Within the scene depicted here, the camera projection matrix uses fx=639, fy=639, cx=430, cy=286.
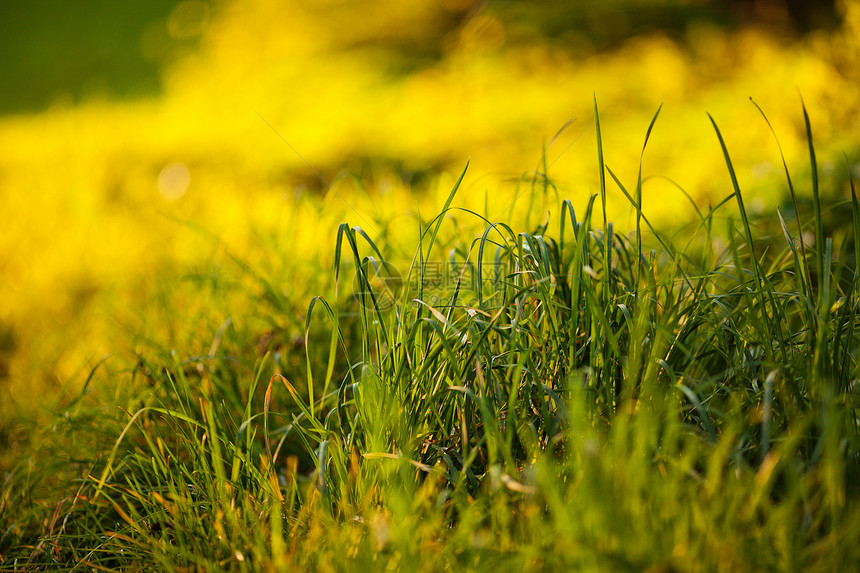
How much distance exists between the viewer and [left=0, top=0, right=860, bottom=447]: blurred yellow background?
2.14 meters

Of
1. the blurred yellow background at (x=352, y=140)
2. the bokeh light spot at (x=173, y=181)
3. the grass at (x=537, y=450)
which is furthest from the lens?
the bokeh light spot at (x=173, y=181)

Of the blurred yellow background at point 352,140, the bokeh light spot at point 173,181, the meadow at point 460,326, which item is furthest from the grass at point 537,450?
the bokeh light spot at point 173,181

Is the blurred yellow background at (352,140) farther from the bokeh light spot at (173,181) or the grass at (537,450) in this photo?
the grass at (537,450)

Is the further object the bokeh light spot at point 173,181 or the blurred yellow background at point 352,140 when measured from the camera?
the bokeh light spot at point 173,181

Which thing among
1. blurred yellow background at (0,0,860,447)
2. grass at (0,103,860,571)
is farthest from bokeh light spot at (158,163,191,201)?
grass at (0,103,860,571)

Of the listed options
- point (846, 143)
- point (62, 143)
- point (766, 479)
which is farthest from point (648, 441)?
point (62, 143)

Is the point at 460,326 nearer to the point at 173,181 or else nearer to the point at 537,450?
the point at 537,450

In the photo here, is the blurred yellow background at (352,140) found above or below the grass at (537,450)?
above

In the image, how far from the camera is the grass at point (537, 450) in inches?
30.4

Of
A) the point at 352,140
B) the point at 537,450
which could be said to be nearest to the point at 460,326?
the point at 537,450

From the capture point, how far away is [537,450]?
0.87 meters

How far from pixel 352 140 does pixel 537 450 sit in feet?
10.9

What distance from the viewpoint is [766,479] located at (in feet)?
2.49

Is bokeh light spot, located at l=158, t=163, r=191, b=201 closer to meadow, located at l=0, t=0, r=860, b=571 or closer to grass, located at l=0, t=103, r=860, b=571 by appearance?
meadow, located at l=0, t=0, r=860, b=571
